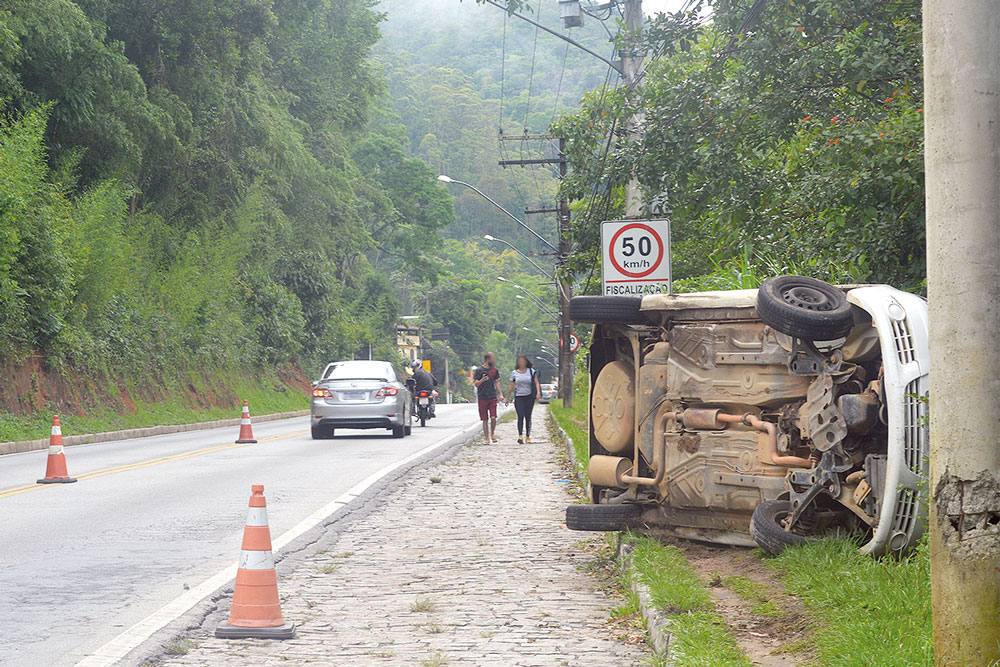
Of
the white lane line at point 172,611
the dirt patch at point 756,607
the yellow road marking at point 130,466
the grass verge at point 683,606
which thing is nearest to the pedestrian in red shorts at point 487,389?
the yellow road marking at point 130,466

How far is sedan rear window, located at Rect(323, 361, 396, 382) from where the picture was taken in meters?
24.9

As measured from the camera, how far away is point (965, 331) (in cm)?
426

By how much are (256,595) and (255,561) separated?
0.65 ft

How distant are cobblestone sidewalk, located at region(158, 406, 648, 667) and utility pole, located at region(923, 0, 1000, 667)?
6.89 feet

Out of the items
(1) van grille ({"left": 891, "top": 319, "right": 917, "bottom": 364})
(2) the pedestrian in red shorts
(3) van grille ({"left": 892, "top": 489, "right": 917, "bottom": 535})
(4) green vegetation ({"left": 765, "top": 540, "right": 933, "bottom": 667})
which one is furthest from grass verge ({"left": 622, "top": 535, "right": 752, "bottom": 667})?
(2) the pedestrian in red shorts

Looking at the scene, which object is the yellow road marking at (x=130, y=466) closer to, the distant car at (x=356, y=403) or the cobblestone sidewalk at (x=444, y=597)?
the distant car at (x=356, y=403)

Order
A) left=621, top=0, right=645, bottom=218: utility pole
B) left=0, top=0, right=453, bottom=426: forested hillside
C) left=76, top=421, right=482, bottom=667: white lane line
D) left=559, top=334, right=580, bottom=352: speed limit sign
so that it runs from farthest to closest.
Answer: left=559, top=334, right=580, bottom=352: speed limit sign → left=0, top=0, right=453, bottom=426: forested hillside → left=621, top=0, right=645, bottom=218: utility pole → left=76, top=421, right=482, bottom=667: white lane line

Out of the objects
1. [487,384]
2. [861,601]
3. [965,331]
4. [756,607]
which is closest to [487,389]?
[487,384]

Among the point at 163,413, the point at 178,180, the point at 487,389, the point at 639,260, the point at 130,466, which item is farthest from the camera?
the point at 178,180

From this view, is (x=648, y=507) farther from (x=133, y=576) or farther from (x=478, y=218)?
(x=478, y=218)

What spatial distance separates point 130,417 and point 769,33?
2414 cm

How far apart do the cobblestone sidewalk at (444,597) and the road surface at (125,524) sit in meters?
0.73

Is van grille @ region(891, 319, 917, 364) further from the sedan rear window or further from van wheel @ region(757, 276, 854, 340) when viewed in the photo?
the sedan rear window

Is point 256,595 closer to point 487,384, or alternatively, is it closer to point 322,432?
point 487,384
